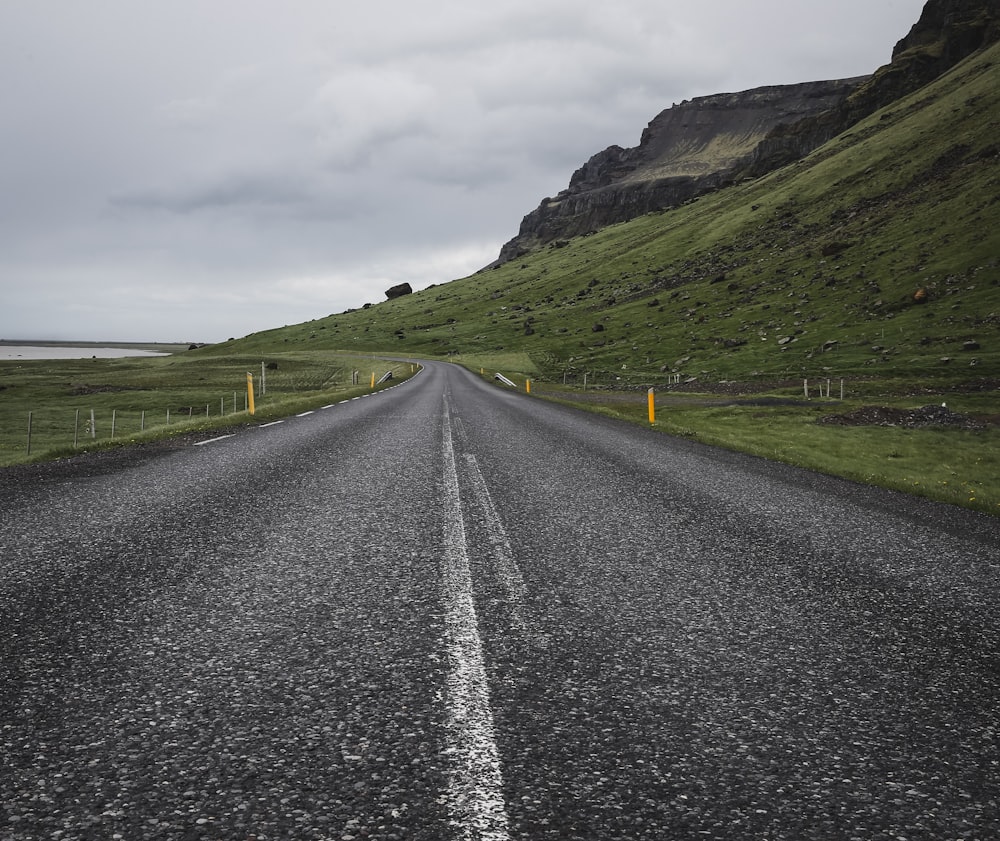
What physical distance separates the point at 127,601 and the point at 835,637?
17.3 feet

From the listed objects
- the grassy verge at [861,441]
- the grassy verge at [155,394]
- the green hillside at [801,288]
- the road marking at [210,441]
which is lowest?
the grassy verge at [861,441]

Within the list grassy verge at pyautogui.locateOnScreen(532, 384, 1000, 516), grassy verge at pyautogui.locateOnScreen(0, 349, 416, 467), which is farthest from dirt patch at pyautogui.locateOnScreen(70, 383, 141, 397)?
grassy verge at pyautogui.locateOnScreen(532, 384, 1000, 516)

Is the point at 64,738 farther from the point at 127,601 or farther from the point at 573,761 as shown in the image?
the point at 573,761

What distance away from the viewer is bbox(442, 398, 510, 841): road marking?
8.04 ft

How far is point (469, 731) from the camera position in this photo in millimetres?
3053

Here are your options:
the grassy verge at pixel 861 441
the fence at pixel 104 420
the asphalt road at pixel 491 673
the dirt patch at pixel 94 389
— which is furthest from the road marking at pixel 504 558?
Result: the dirt patch at pixel 94 389

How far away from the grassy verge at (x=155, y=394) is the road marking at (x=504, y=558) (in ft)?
40.7

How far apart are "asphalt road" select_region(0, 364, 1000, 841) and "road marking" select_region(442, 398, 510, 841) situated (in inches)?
0.5

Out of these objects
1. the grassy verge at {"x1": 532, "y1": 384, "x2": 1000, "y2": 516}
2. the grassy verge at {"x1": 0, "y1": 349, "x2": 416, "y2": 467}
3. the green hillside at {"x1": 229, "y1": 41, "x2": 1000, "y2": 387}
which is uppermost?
the green hillside at {"x1": 229, "y1": 41, "x2": 1000, "y2": 387}

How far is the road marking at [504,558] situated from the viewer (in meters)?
4.74

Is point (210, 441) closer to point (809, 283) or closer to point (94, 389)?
point (94, 389)

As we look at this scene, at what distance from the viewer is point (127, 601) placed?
187 inches

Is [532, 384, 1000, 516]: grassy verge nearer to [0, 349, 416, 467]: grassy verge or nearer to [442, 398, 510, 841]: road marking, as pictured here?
[442, 398, 510, 841]: road marking

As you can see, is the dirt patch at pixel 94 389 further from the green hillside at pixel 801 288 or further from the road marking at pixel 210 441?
the road marking at pixel 210 441
